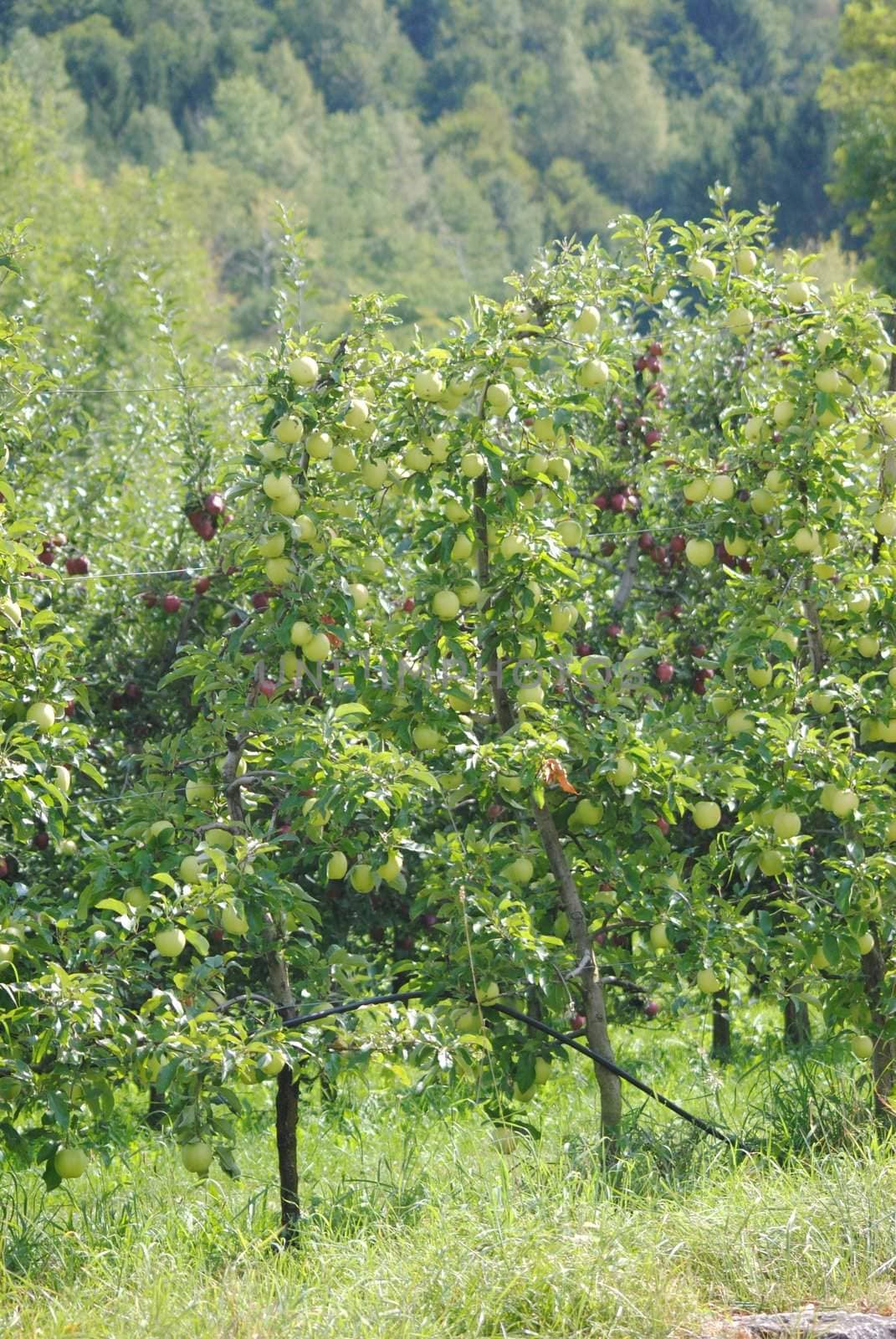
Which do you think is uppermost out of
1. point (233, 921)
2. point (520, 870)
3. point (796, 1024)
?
point (233, 921)

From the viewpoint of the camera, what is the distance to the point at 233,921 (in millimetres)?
3598

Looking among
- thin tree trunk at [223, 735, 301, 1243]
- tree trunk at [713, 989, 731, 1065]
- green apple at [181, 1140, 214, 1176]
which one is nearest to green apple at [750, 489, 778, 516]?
thin tree trunk at [223, 735, 301, 1243]

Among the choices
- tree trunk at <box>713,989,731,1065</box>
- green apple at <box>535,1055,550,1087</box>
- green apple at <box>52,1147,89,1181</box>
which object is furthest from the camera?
tree trunk at <box>713,989,731,1065</box>

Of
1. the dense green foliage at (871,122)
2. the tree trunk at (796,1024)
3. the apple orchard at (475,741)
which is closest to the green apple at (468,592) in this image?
the apple orchard at (475,741)

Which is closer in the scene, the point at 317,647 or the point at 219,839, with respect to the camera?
the point at 219,839

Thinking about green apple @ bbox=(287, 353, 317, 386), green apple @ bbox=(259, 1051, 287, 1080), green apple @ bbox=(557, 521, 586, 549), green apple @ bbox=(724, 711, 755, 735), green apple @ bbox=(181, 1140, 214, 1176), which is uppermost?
green apple @ bbox=(287, 353, 317, 386)

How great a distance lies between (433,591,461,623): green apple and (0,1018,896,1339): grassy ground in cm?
124

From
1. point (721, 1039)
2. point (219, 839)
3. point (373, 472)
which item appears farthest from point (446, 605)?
point (721, 1039)

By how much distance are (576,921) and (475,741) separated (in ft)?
1.94

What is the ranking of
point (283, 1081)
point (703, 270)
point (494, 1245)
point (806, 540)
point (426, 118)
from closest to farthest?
point (494, 1245) → point (283, 1081) → point (806, 540) → point (703, 270) → point (426, 118)

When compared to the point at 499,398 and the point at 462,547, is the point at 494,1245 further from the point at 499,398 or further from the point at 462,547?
the point at 499,398

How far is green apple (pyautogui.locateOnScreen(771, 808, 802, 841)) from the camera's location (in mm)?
4051

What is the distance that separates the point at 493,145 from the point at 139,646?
66710 millimetres

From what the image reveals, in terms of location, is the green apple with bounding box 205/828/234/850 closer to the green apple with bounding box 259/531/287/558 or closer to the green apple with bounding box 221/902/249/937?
the green apple with bounding box 221/902/249/937
